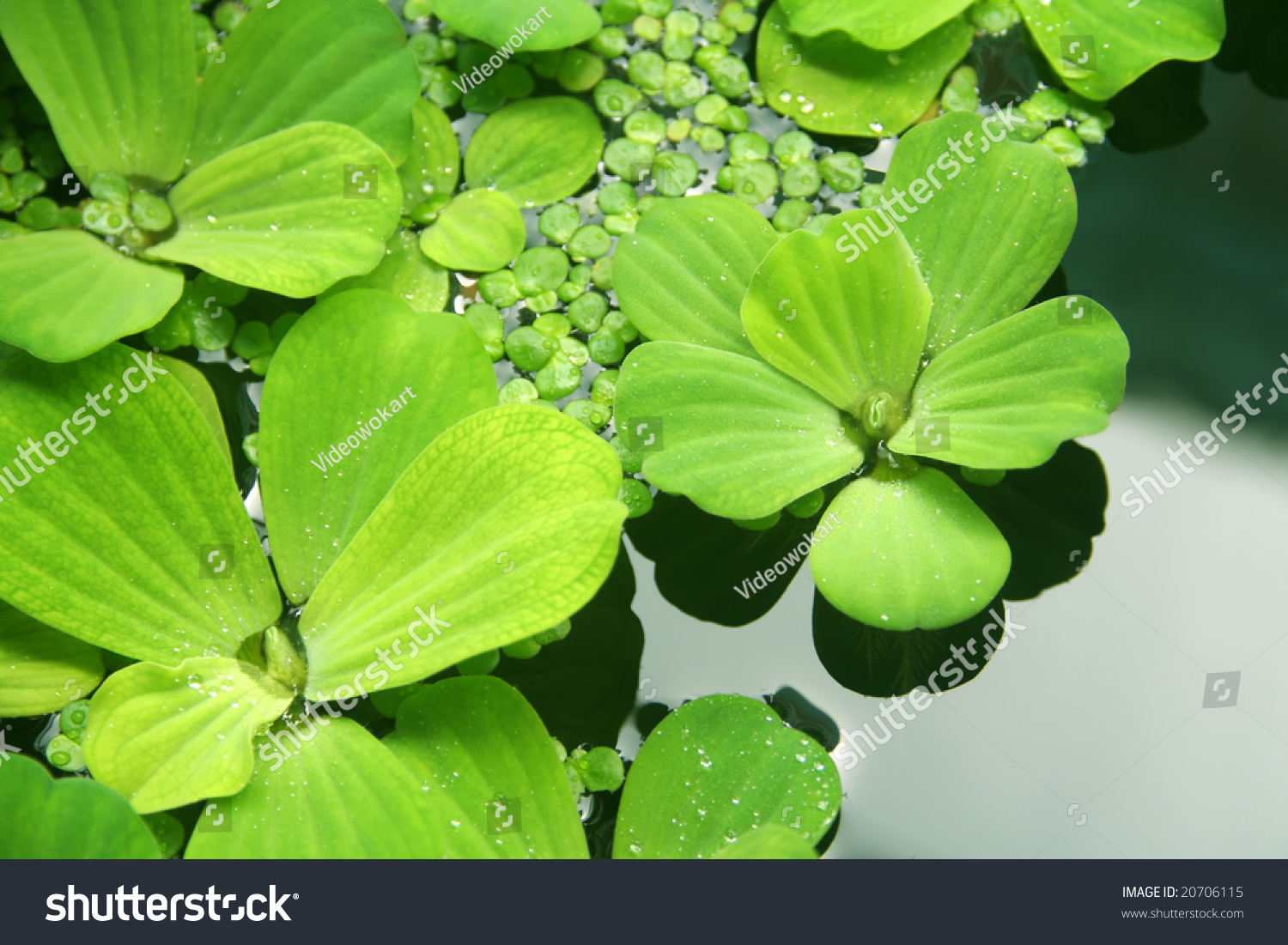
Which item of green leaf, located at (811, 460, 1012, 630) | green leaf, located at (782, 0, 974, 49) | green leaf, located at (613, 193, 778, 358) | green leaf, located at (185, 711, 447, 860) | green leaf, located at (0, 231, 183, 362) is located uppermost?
green leaf, located at (782, 0, 974, 49)

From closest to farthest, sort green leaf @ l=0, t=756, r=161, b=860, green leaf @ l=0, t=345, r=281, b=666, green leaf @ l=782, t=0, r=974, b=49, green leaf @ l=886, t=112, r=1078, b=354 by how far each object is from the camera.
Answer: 1. green leaf @ l=0, t=756, r=161, b=860
2. green leaf @ l=0, t=345, r=281, b=666
3. green leaf @ l=886, t=112, r=1078, b=354
4. green leaf @ l=782, t=0, r=974, b=49

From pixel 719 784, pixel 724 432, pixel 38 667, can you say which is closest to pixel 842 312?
pixel 724 432

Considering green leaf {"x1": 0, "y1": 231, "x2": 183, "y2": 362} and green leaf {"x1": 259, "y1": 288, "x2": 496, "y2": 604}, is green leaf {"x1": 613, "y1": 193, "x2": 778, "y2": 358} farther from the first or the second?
green leaf {"x1": 0, "y1": 231, "x2": 183, "y2": 362}

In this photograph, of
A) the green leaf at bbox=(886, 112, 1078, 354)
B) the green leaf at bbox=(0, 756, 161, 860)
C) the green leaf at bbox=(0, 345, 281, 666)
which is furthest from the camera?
the green leaf at bbox=(886, 112, 1078, 354)

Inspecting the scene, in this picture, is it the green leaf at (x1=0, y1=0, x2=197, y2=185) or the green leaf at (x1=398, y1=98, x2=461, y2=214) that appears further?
the green leaf at (x1=398, y1=98, x2=461, y2=214)

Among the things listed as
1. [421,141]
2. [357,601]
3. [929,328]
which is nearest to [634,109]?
[421,141]

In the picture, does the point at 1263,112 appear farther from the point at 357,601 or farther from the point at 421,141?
the point at 357,601

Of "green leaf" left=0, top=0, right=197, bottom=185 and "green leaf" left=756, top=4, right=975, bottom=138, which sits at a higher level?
"green leaf" left=0, top=0, right=197, bottom=185

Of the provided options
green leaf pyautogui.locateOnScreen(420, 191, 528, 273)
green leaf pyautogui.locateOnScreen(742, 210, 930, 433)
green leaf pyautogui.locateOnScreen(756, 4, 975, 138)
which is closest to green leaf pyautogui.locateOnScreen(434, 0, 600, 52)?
green leaf pyautogui.locateOnScreen(420, 191, 528, 273)
